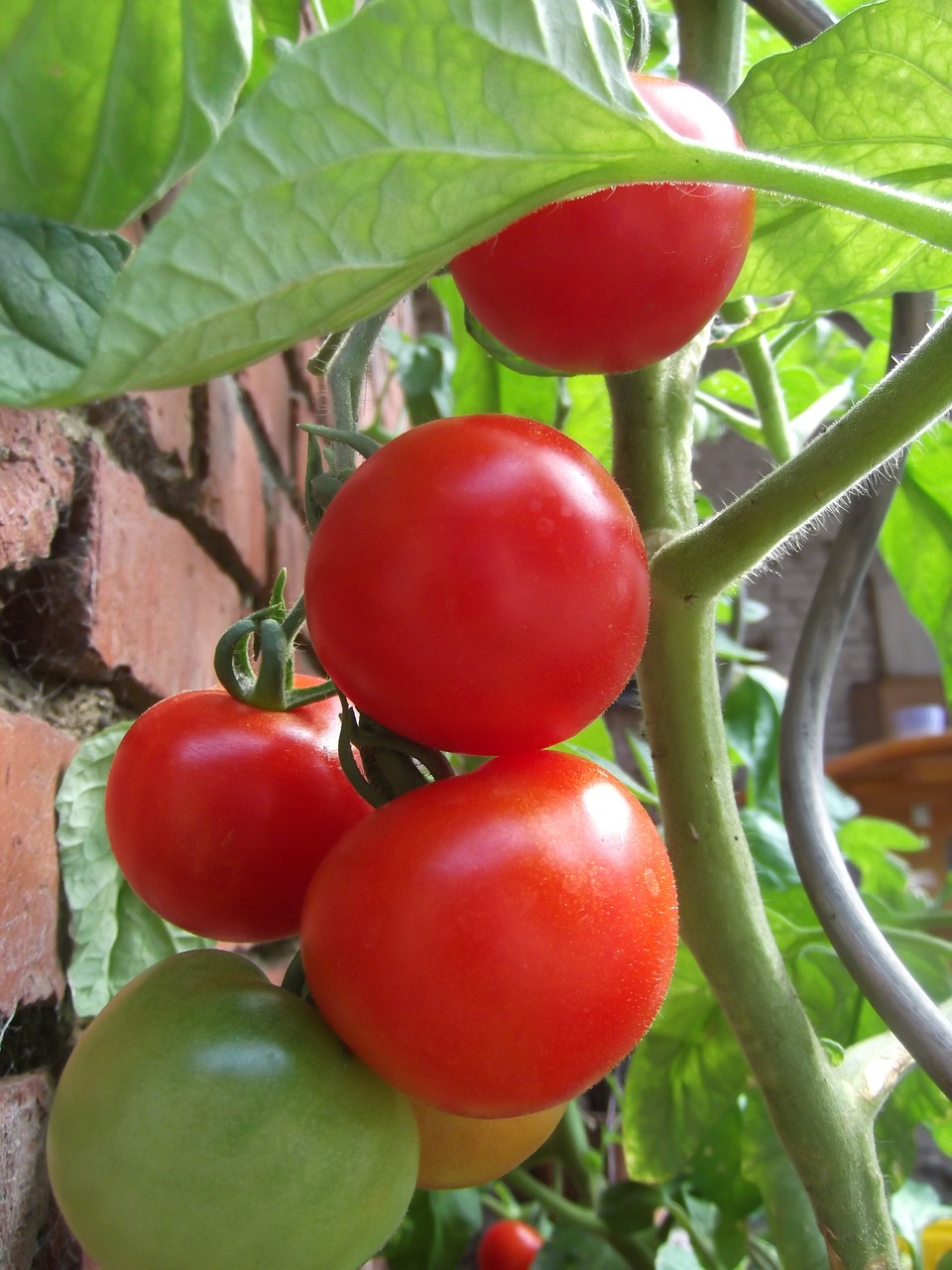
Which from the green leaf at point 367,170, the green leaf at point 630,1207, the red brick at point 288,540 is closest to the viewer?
the green leaf at point 367,170

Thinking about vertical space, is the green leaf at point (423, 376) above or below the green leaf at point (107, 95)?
below

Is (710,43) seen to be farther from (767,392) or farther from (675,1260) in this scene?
(675,1260)

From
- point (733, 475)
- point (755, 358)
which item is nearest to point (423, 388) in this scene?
point (755, 358)

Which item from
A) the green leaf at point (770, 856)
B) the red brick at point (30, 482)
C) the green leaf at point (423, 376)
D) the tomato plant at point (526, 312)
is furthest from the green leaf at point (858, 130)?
the green leaf at point (423, 376)

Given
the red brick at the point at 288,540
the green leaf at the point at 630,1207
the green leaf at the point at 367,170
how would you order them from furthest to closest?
1. the red brick at the point at 288,540
2. the green leaf at the point at 630,1207
3. the green leaf at the point at 367,170

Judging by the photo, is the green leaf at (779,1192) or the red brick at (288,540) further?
the red brick at (288,540)

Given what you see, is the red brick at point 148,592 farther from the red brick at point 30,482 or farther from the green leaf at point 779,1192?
the green leaf at point 779,1192
